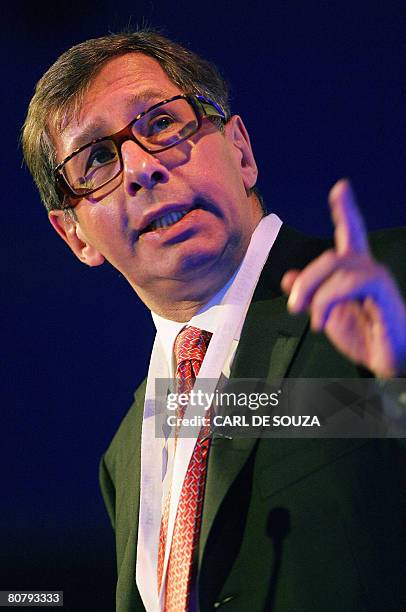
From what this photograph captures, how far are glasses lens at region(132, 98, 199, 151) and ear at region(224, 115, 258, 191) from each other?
0.12 meters

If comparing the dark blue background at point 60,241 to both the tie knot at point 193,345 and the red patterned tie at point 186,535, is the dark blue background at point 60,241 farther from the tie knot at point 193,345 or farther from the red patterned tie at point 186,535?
the red patterned tie at point 186,535

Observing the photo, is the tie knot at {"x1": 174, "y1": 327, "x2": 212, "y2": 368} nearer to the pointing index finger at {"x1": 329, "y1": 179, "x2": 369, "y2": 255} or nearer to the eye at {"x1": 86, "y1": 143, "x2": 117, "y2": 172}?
the eye at {"x1": 86, "y1": 143, "x2": 117, "y2": 172}

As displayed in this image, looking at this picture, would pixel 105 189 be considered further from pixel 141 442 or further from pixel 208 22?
pixel 208 22

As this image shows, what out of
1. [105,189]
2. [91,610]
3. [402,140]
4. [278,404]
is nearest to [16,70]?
[105,189]

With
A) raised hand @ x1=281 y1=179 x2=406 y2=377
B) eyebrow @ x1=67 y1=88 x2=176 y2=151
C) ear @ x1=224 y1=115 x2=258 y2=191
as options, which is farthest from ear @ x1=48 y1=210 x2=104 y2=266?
raised hand @ x1=281 y1=179 x2=406 y2=377

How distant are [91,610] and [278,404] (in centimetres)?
100

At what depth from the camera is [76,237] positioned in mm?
1787

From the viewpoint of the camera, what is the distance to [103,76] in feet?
5.25

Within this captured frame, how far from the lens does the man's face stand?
145 cm

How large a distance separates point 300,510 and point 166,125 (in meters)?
0.80

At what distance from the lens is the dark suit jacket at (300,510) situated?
44.6 inches

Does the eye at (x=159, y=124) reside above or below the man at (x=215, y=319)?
above

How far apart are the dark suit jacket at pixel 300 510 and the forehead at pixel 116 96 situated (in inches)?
20.2

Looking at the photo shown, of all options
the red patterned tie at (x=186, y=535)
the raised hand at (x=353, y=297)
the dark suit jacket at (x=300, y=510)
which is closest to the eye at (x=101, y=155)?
the dark suit jacket at (x=300, y=510)
